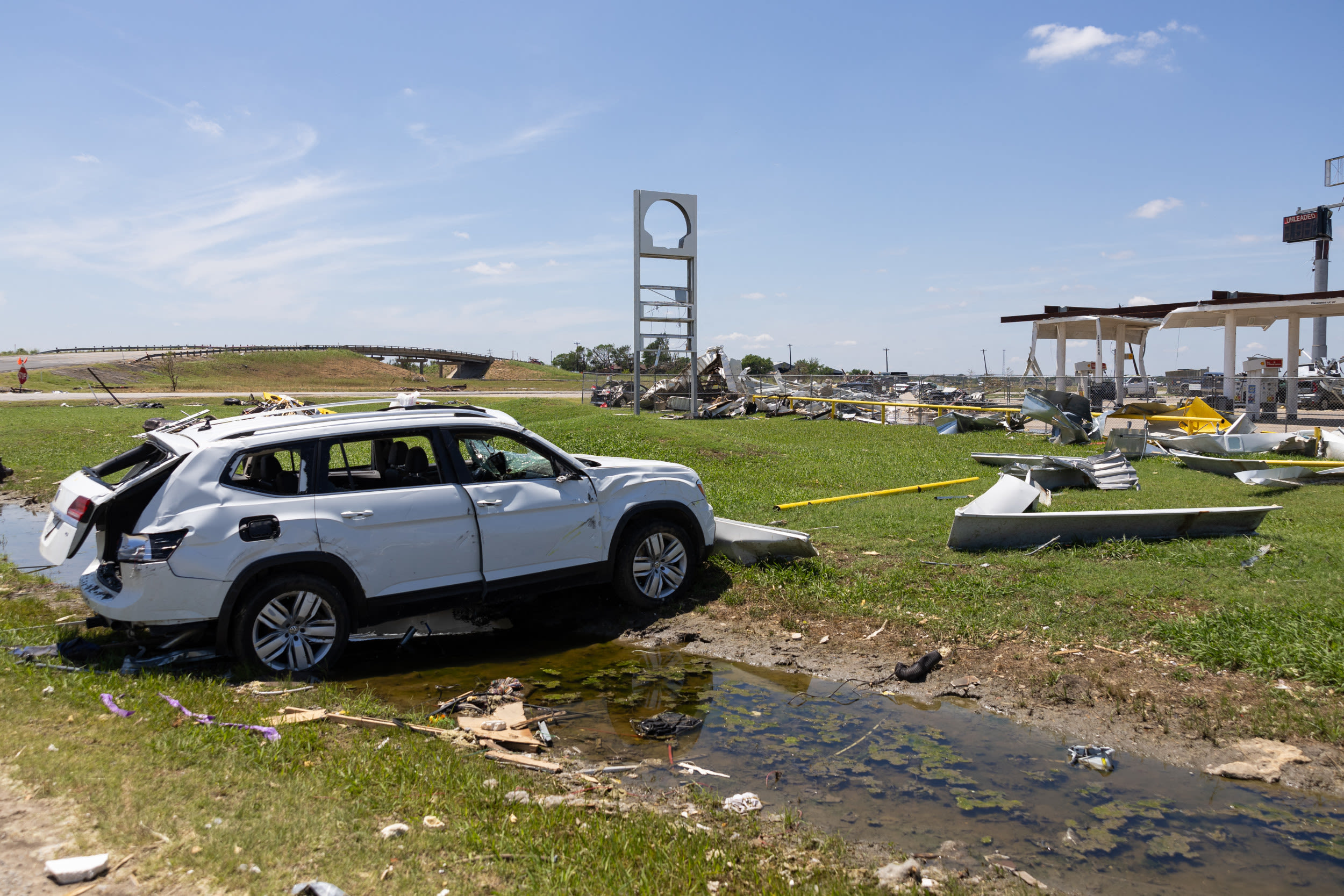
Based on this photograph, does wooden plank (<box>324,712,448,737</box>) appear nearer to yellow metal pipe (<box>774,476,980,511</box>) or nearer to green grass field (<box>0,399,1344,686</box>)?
green grass field (<box>0,399,1344,686</box>)

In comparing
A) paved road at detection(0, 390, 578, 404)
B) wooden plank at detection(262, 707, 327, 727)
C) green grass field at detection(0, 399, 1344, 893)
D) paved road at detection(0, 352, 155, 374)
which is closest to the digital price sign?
paved road at detection(0, 390, 578, 404)

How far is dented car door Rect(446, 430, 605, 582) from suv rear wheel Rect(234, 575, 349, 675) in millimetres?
1091

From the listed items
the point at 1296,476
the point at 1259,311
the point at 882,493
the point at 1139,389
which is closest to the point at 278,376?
the point at 1139,389

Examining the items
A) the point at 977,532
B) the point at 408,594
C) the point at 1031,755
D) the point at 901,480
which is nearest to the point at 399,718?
the point at 408,594

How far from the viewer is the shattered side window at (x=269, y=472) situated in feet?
18.7

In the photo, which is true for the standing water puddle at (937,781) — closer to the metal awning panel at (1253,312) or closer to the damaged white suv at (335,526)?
the damaged white suv at (335,526)

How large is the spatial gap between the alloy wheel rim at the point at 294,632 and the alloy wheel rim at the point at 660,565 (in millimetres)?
2445

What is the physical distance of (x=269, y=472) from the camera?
590cm

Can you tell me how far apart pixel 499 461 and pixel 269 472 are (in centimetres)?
171

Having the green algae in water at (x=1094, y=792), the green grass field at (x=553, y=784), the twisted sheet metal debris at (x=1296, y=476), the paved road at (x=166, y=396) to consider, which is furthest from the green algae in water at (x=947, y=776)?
the paved road at (x=166, y=396)

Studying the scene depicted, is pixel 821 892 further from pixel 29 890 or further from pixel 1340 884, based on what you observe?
pixel 29 890

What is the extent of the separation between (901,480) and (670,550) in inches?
291

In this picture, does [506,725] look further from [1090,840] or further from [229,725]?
[1090,840]

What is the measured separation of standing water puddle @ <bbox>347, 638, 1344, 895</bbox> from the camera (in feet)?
12.0
